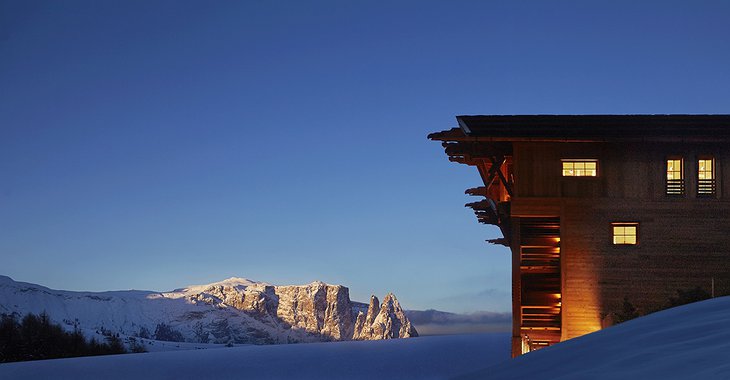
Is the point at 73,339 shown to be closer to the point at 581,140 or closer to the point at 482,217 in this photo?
the point at 482,217

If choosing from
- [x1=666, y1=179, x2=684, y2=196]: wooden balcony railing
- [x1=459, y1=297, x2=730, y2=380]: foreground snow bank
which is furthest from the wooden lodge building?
[x1=459, y1=297, x2=730, y2=380]: foreground snow bank

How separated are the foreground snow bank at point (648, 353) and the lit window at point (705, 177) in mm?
19891

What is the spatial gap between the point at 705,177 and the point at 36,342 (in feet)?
253

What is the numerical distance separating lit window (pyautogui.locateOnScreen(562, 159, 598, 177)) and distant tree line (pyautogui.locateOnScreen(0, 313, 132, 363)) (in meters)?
73.7

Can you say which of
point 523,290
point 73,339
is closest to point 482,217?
point 523,290

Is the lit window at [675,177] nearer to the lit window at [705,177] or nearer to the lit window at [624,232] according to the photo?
the lit window at [705,177]

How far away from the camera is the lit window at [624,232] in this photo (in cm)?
2961

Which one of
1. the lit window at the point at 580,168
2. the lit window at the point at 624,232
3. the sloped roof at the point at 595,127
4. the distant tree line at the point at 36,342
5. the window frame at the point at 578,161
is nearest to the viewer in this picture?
the sloped roof at the point at 595,127

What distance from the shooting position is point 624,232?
29672 mm

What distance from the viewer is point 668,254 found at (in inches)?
1155

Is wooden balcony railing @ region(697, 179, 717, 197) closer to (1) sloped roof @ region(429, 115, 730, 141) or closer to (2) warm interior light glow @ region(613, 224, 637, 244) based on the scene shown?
(1) sloped roof @ region(429, 115, 730, 141)

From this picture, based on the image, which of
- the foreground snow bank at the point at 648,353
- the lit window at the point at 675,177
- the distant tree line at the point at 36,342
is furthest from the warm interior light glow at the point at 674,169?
the distant tree line at the point at 36,342

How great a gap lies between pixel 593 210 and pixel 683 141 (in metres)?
3.78

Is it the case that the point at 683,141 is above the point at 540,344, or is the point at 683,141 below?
above
